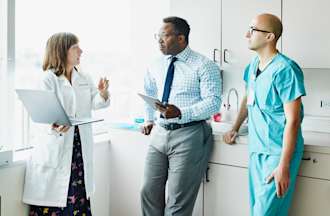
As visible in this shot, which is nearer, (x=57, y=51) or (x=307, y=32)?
(x=57, y=51)

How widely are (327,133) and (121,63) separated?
69.8 inches

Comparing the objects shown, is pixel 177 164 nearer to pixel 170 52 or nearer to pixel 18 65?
pixel 170 52

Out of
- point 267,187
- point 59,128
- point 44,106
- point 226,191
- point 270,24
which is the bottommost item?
point 226,191

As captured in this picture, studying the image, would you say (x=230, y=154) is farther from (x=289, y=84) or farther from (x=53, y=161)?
(x=53, y=161)

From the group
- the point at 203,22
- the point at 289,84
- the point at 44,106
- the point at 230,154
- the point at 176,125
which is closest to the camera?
the point at 289,84

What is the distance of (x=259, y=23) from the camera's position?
2.09m

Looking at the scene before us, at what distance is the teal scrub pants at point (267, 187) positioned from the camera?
79.1 inches

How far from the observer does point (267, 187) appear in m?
2.01

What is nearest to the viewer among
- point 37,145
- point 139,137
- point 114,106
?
point 37,145

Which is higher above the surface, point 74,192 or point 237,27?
point 237,27

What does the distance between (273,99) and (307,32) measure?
665 millimetres

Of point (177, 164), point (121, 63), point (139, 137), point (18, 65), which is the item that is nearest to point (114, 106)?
point (121, 63)

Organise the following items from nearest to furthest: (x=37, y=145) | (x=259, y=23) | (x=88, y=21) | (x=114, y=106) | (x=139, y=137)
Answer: (x=259, y=23), (x=37, y=145), (x=139, y=137), (x=88, y=21), (x=114, y=106)

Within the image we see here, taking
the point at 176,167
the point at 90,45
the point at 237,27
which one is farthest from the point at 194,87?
the point at 90,45
